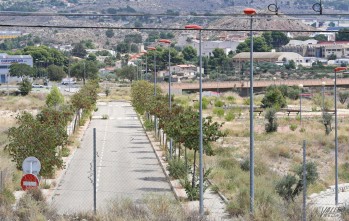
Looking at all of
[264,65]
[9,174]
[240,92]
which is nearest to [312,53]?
[264,65]

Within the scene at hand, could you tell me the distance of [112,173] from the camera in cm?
3303

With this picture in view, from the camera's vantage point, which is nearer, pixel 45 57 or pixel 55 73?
pixel 55 73

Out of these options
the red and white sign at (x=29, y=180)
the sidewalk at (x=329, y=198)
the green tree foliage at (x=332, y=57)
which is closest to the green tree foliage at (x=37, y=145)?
the red and white sign at (x=29, y=180)

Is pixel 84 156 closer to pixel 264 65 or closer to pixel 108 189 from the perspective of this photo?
pixel 108 189

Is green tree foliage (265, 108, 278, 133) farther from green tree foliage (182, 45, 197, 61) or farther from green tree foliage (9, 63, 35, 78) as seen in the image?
green tree foliage (182, 45, 197, 61)

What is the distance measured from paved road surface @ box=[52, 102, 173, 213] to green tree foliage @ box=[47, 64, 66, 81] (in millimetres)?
82071

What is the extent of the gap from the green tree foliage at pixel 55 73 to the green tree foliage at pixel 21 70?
689 cm

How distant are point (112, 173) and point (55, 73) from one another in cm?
10493

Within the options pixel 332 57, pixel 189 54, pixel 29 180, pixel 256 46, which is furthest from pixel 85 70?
pixel 29 180

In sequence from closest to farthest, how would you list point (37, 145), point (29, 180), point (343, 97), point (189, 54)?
point (29, 180) < point (37, 145) < point (343, 97) < point (189, 54)

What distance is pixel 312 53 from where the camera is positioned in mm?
183750

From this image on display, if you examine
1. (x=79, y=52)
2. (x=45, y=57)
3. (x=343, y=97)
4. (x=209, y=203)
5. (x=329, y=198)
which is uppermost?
(x=79, y=52)

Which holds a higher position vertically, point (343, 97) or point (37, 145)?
point (37, 145)

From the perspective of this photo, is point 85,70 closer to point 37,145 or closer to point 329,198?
point 329,198
